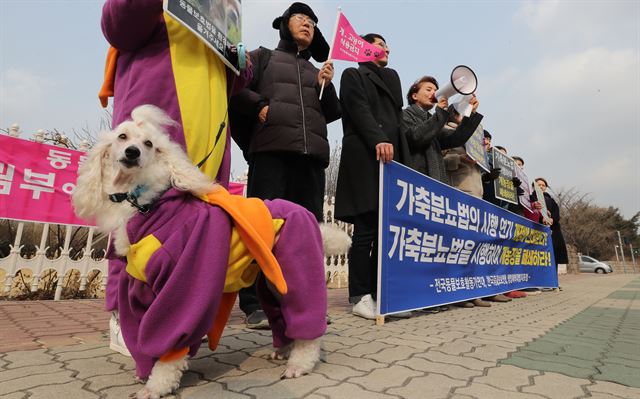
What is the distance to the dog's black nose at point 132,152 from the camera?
1.48 m

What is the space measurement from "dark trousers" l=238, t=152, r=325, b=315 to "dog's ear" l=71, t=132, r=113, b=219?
4.51 ft

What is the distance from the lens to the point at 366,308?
11.2 feet

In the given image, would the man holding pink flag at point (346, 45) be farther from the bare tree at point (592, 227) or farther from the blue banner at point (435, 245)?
the bare tree at point (592, 227)

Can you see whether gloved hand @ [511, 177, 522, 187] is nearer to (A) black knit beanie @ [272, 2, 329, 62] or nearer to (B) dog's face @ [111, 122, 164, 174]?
(A) black knit beanie @ [272, 2, 329, 62]

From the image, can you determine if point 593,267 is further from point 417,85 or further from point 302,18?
point 302,18

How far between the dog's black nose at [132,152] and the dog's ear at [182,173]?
4.2 inches

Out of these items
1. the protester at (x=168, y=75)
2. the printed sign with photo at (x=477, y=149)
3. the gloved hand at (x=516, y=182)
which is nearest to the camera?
the protester at (x=168, y=75)

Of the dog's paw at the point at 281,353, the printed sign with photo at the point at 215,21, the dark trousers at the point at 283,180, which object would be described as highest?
the printed sign with photo at the point at 215,21

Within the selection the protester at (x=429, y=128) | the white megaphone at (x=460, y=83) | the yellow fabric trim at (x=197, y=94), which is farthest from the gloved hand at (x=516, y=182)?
the yellow fabric trim at (x=197, y=94)

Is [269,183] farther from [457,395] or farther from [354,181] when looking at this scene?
[457,395]

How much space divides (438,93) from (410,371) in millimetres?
3032

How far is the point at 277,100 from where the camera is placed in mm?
2924

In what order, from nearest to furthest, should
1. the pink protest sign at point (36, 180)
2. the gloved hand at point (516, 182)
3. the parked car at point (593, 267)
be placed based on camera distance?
the pink protest sign at point (36, 180) < the gloved hand at point (516, 182) < the parked car at point (593, 267)

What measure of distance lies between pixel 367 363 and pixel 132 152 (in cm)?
152
